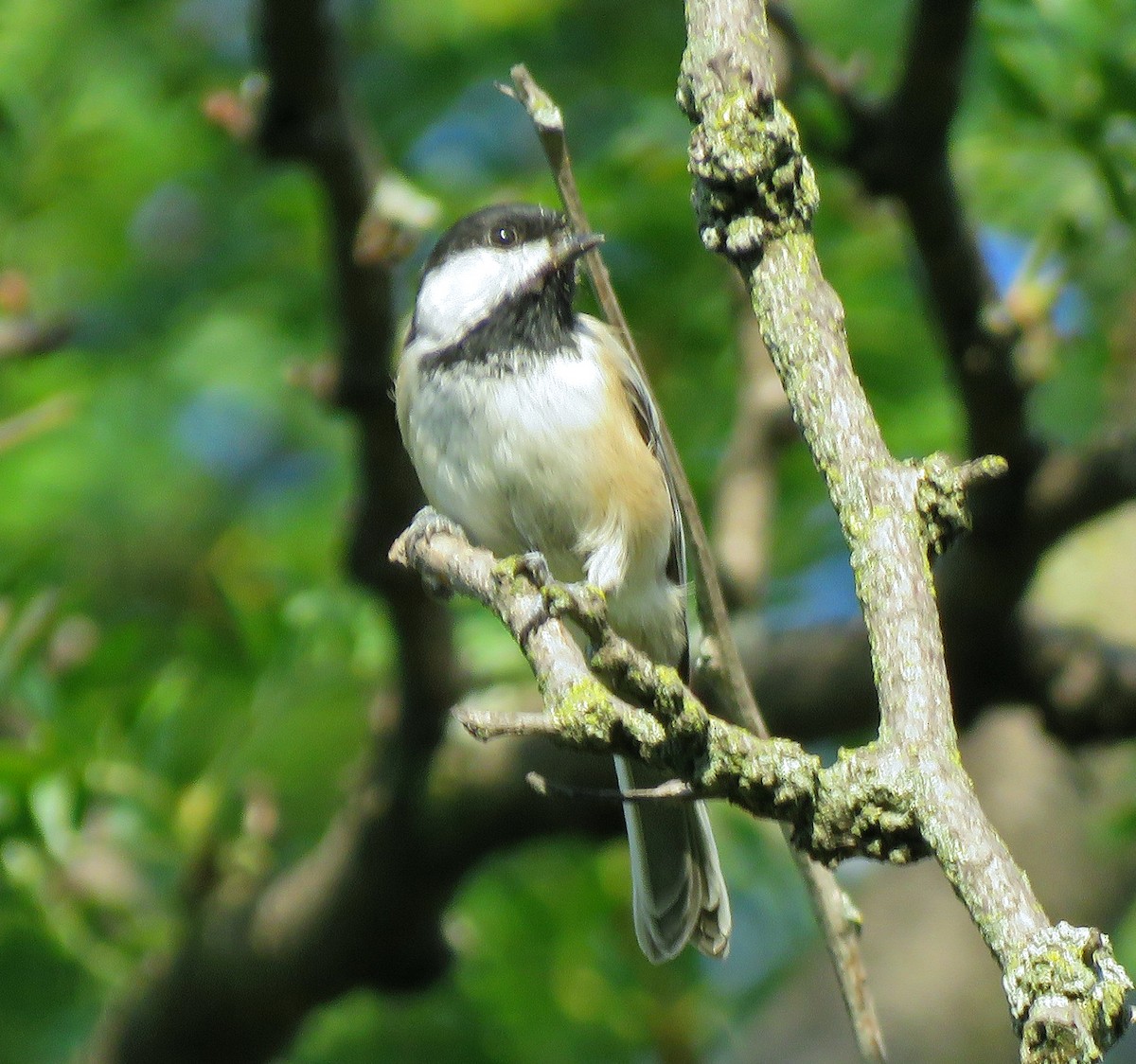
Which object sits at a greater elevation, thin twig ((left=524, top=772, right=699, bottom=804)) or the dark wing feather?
thin twig ((left=524, top=772, right=699, bottom=804))

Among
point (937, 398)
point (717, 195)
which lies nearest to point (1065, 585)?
point (937, 398)

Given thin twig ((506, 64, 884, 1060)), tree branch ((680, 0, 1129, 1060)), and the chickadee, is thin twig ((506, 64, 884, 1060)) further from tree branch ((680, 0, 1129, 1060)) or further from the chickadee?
the chickadee

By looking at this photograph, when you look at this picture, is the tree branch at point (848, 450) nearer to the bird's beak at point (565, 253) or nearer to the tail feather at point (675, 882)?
the bird's beak at point (565, 253)

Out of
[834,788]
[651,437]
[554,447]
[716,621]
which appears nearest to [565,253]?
[554,447]

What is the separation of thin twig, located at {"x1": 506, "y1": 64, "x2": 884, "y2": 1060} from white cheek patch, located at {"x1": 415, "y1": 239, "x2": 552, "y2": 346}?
1.23 meters

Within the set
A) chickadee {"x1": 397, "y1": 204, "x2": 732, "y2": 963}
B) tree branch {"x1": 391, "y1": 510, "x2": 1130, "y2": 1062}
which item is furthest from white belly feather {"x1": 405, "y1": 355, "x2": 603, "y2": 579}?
tree branch {"x1": 391, "y1": 510, "x2": 1130, "y2": 1062}

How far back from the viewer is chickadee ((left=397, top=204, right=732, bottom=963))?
3.19 meters

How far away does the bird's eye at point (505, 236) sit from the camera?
11.6ft

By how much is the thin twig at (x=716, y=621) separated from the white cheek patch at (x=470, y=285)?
1.23 metres

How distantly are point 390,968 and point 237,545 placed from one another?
4.98ft

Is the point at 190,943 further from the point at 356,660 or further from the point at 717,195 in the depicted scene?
the point at 717,195

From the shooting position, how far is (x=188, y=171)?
16.9ft

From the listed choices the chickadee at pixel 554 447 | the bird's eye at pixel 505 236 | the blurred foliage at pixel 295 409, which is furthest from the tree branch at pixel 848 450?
the blurred foliage at pixel 295 409

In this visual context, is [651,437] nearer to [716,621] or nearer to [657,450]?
[657,450]
